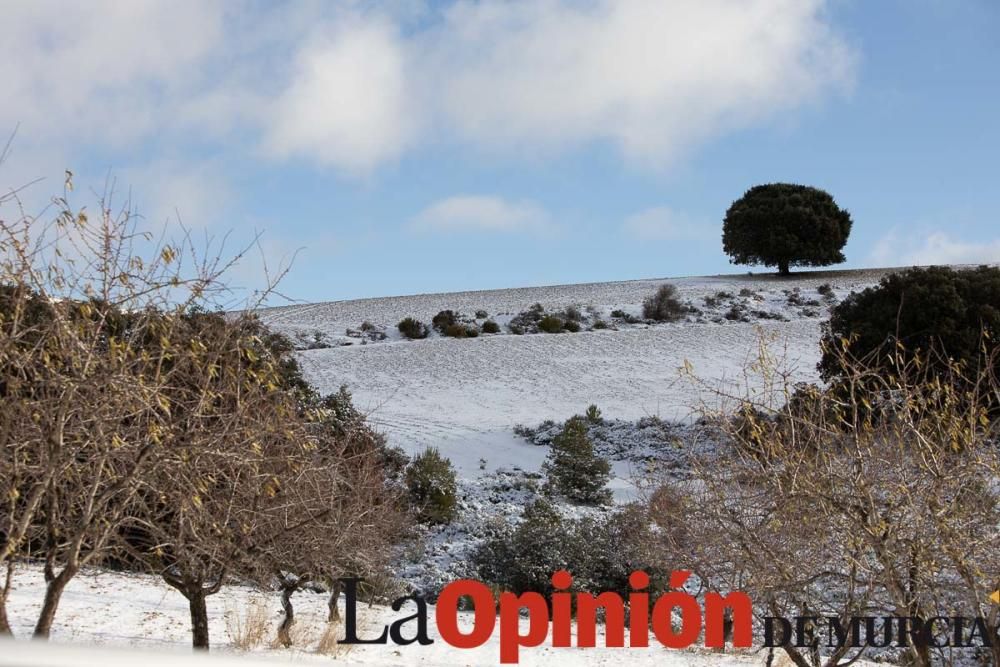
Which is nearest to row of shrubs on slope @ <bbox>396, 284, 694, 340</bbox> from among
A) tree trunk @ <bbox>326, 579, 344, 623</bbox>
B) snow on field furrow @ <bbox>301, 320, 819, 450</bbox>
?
snow on field furrow @ <bbox>301, 320, 819, 450</bbox>

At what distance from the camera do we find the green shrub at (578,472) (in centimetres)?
1805

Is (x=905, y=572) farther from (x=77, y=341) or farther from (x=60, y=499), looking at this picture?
(x=60, y=499)

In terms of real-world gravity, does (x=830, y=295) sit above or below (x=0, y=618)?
above

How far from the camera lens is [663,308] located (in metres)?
38.2

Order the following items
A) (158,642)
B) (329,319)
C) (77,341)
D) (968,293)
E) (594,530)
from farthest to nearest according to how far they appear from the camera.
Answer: (329,319)
(968,293)
(594,530)
(158,642)
(77,341)

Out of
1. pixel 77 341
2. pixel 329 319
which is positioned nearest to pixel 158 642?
pixel 77 341

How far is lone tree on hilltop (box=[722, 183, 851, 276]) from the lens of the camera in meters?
51.6

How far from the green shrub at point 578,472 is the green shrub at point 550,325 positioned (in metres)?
16.7

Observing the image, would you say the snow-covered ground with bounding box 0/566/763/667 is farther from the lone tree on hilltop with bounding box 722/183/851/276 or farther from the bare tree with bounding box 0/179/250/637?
the lone tree on hilltop with bounding box 722/183/851/276

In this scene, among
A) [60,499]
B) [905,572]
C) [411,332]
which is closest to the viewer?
[905,572]

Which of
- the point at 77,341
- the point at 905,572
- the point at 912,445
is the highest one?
the point at 77,341

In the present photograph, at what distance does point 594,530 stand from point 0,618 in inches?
372

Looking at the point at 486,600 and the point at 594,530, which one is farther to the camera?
the point at 594,530

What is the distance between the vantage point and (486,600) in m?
7.90
